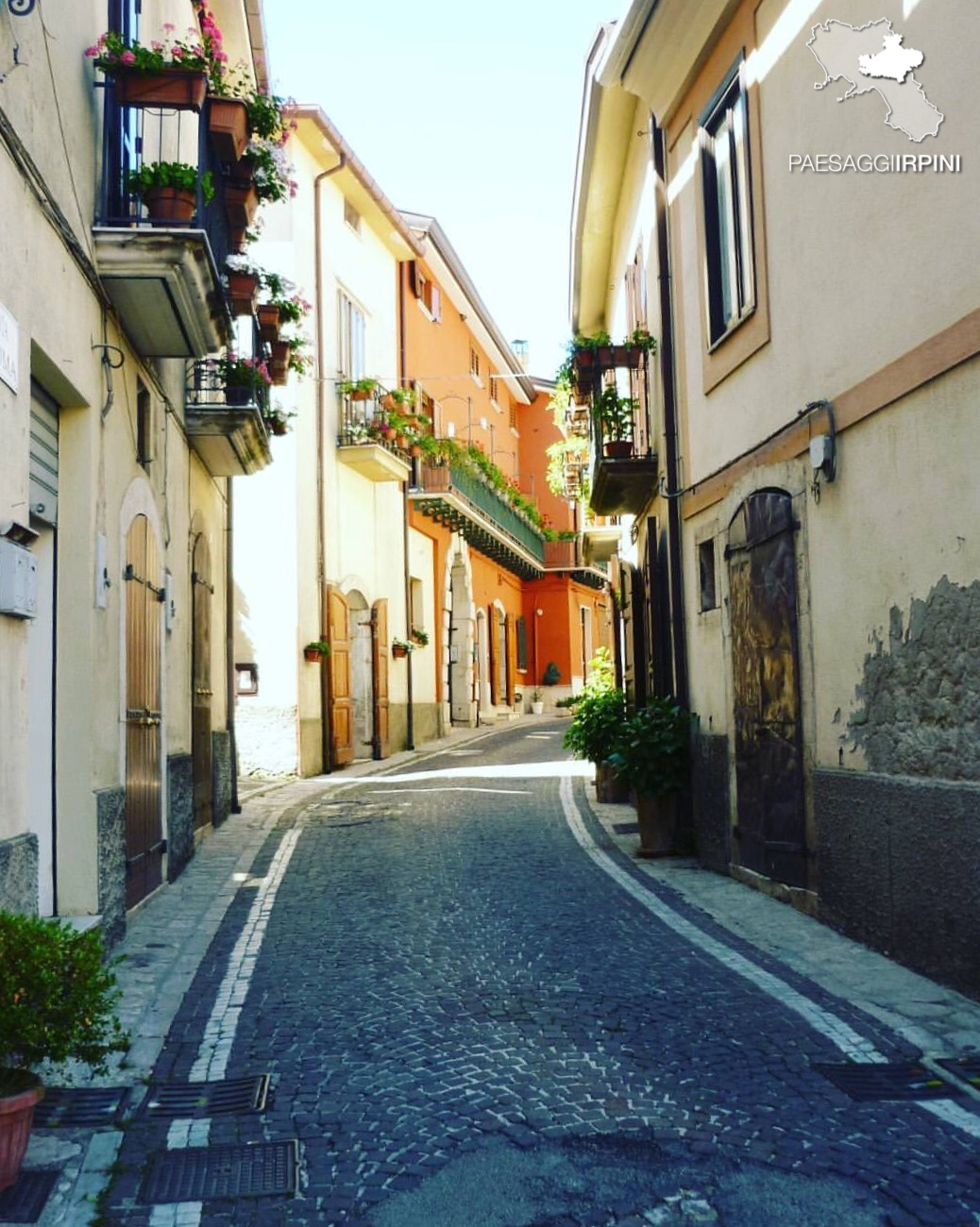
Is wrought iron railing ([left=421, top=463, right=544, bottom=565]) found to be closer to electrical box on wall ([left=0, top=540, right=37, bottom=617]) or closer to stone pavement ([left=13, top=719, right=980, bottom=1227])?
stone pavement ([left=13, top=719, right=980, bottom=1227])

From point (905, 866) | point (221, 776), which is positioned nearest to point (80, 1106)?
point (905, 866)

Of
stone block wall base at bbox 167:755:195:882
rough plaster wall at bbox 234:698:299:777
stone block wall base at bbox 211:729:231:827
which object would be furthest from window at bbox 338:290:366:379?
stone block wall base at bbox 167:755:195:882

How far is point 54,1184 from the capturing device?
12.1 ft

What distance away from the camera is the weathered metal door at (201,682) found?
11305mm

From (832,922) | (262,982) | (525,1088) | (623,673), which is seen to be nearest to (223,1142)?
(525,1088)

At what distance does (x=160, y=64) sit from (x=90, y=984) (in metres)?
5.53

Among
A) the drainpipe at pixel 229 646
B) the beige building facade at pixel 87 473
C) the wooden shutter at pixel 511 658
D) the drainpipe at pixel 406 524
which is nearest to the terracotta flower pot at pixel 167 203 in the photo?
the beige building facade at pixel 87 473

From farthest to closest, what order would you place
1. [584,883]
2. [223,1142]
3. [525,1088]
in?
[584,883] < [525,1088] < [223,1142]

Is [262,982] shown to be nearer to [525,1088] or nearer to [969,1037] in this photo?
[525,1088]

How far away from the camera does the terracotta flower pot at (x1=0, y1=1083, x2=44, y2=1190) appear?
3504 millimetres

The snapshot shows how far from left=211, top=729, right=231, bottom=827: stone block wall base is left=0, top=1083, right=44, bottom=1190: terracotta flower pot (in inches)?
344

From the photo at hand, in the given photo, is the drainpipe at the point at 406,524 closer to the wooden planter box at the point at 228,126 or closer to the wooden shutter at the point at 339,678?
the wooden shutter at the point at 339,678

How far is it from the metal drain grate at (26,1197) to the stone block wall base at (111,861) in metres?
3.07

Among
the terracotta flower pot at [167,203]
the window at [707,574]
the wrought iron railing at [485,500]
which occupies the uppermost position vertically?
the wrought iron railing at [485,500]
